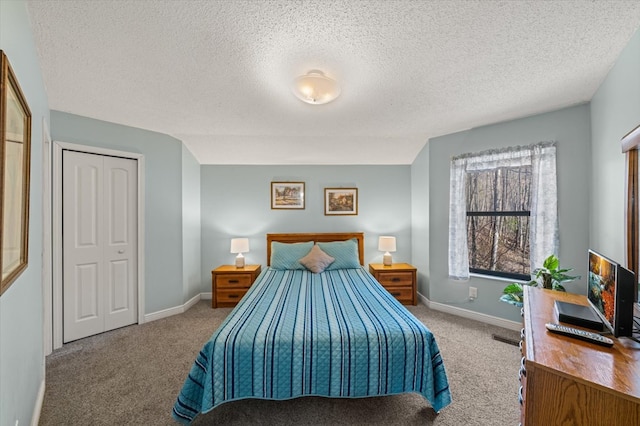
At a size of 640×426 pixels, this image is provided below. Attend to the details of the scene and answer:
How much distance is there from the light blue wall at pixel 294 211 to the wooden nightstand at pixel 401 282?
474 mm

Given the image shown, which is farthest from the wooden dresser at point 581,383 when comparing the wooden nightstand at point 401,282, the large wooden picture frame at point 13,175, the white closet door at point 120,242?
the white closet door at point 120,242

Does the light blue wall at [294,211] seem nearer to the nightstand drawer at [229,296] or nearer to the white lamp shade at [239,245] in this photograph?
the white lamp shade at [239,245]

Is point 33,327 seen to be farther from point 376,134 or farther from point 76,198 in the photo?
point 376,134

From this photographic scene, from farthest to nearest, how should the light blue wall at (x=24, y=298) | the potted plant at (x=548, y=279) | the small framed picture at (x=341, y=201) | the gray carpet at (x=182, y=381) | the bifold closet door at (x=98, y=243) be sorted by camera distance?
the small framed picture at (x=341, y=201)
the bifold closet door at (x=98, y=243)
the potted plant at (x=548, y=279)
the gray carpet at (x=182, y=381)
the light blue wall at (x=24, y=298)

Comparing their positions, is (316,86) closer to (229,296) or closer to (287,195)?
(287,195)

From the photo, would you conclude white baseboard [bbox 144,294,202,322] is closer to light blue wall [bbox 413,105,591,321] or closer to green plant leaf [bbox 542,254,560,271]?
light blue wall [bbox 413,105,591,321]

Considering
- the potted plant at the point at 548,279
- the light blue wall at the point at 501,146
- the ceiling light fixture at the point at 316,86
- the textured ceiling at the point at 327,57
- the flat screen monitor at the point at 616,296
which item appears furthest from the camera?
the light blue wall at the point at 501,146

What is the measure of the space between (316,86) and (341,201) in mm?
2402

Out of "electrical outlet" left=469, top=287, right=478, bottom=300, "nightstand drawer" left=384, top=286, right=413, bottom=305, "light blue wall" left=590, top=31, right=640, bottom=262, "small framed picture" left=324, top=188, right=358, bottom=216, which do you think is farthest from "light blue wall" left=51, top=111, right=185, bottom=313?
"light blue wall" left=590, top=31, right=640, bottom=262

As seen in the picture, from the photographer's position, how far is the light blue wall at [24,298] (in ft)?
3.49

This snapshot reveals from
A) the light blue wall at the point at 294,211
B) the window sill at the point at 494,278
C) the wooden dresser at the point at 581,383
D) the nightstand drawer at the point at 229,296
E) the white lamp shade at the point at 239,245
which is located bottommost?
the nightstand drawer at the point at 229,296

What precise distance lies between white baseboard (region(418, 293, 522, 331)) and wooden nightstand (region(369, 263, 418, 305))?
0.80 ft

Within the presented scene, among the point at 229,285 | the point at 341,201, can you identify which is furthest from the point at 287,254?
the point at 341,201

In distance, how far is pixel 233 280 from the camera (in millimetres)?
3523
